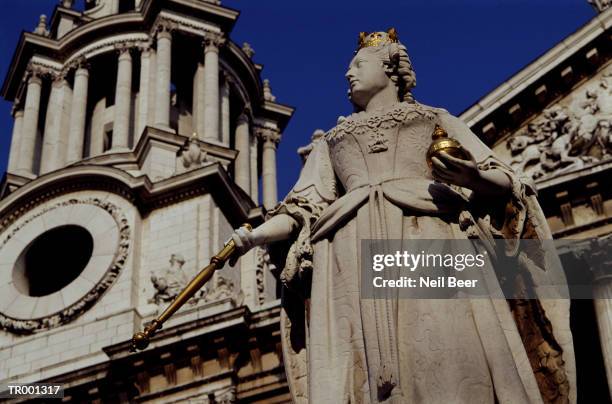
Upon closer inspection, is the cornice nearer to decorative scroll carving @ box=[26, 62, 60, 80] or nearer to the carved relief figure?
the carved relief figure

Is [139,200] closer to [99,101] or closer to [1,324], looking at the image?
[1,324]

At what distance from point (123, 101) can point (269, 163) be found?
601 centimetres

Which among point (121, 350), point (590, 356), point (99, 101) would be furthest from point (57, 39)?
point (590, 356)

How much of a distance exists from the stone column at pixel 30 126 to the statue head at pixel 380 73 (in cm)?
2517

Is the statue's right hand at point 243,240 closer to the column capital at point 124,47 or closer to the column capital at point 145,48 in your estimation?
the column capital at point 145,48

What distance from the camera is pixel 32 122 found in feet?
106

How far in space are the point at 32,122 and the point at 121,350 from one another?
1360cm

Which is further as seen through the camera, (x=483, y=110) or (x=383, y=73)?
(x=483, y=110)

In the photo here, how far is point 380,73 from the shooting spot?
686 cm

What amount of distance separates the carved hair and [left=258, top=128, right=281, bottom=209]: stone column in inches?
1048

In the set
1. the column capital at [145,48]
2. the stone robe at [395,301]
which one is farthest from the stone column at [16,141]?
the stone robe at [395,301]

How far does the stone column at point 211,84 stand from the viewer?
97.1 ft

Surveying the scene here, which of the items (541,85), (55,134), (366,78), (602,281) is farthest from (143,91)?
(366,78)

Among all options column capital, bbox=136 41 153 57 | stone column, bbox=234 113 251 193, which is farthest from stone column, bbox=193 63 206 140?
stone column, bbox=234 113 251 193
